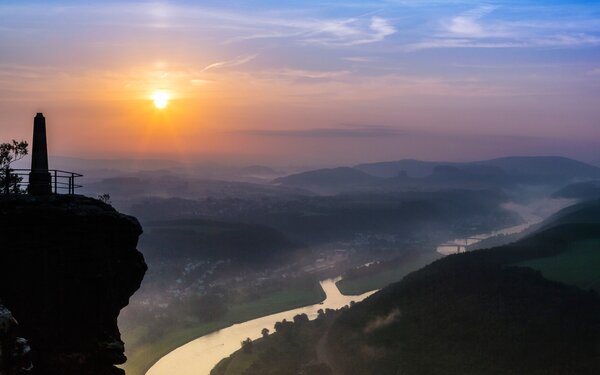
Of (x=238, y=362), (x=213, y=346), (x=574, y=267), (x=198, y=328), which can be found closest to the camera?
(x=238, y=362)

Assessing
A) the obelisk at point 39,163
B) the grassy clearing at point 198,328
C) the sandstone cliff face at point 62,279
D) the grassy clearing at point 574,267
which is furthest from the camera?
the grassy clearing at point 574,267

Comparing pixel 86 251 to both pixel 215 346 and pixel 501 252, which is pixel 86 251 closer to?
pixel 215 346

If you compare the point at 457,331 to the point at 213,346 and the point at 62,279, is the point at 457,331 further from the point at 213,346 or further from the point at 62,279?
the point at 62,279

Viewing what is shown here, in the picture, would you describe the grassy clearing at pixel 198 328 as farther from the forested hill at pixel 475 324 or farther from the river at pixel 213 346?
the forested hill at pixel 475 324

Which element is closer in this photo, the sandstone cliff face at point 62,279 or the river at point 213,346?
the sandstone cliff face at point 62,279

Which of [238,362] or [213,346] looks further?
[213,346]

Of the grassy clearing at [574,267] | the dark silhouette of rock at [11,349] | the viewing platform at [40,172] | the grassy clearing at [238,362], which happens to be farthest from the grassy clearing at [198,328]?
the dark silhouette of rock at [11,349]

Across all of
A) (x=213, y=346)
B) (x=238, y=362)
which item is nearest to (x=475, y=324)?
(x=238, y=362)
